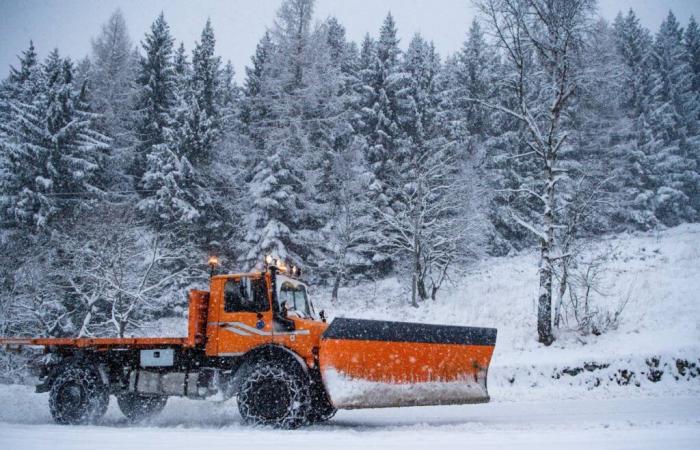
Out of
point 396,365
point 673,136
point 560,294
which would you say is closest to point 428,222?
point 560,294

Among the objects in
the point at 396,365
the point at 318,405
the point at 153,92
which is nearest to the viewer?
the point at 396,365

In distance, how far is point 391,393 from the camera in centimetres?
704

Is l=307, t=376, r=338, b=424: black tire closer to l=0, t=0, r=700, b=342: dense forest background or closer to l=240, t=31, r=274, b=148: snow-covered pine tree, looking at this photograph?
l=0, t=0, r=700, b=342: dense forest background

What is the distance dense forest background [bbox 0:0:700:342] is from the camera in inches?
672

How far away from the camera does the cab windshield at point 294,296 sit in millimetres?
7961

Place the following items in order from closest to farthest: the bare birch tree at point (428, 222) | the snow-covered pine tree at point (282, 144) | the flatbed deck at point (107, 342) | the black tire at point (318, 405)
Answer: the black tire at point (318, 405) < the flatbed deck at point (107, 342) < the bare birch tree at point (428, 222) < the snow-covered pine tree at point (282, 144)

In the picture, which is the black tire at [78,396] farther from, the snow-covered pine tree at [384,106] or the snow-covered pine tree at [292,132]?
the snow-covered pine tree at [384,106]

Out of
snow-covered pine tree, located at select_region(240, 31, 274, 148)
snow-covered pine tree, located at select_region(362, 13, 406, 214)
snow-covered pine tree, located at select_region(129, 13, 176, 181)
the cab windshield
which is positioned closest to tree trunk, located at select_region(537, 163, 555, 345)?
the cab windshield

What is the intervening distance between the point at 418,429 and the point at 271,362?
93.2 inches

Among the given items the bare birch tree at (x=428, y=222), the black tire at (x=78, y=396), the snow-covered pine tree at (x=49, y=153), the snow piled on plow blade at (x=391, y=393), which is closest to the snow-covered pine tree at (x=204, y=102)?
the snow-covered pine tree at (x=49, y=153)

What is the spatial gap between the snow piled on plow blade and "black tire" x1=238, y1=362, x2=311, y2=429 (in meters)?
0.47

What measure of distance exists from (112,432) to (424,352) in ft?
14.8

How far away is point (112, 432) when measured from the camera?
6.51 meters

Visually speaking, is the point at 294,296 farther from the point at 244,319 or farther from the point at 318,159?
the point at 318,159
